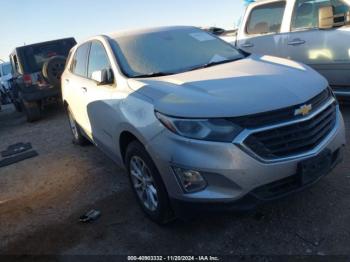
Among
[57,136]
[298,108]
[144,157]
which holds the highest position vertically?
[298,108]

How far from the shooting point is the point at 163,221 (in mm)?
3277

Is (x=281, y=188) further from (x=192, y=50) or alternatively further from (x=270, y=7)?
(x=270, y=7)

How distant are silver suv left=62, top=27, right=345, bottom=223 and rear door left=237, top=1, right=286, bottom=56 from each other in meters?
2.58

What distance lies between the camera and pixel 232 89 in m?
2.98

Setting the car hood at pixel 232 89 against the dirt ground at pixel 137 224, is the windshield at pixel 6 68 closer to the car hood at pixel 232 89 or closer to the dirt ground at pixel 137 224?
the dirt ground at pixel 137 224

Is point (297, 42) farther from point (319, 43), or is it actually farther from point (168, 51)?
point (168, 51)

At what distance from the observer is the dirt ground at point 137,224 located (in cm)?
305

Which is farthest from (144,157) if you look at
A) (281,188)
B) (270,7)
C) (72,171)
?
(270,7)

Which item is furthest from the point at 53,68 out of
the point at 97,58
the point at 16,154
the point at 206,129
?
the point at 206,129

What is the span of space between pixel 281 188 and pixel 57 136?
223 inches

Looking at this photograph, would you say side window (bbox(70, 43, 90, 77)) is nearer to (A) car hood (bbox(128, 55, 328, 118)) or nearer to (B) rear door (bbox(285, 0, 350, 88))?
(A) car hood (bbox(128, 55, 328, 118))

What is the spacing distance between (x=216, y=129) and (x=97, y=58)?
237 cm

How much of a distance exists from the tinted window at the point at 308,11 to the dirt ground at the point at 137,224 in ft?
7.74

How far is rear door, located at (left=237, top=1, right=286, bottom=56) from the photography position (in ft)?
20.5
